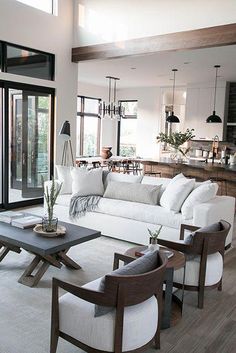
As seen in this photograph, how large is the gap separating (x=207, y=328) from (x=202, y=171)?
5.51 m

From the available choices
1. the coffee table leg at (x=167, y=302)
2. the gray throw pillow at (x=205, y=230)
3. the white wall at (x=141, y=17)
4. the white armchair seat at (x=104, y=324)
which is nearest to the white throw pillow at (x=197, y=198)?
the gray throw pillow at (x=205, y=230)

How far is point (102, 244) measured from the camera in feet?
15.7

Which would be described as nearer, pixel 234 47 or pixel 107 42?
pixel 234 47

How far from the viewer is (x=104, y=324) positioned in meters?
2.08

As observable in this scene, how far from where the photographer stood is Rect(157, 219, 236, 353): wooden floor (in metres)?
2.56

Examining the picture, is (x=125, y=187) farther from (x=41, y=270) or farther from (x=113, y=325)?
(x=113, y=325)

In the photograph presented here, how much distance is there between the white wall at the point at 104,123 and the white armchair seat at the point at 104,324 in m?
10.5

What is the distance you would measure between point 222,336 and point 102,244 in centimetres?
232

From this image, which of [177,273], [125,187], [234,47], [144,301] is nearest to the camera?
[144,301]

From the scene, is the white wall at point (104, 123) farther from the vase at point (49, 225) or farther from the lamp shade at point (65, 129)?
the vase at point (49, 225)

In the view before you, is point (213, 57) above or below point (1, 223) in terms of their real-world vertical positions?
above

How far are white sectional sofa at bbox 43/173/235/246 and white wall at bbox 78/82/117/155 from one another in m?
7.32

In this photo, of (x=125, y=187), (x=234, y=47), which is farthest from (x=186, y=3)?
(x=125, y=187)

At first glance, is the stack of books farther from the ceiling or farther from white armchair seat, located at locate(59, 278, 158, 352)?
the ceiling
